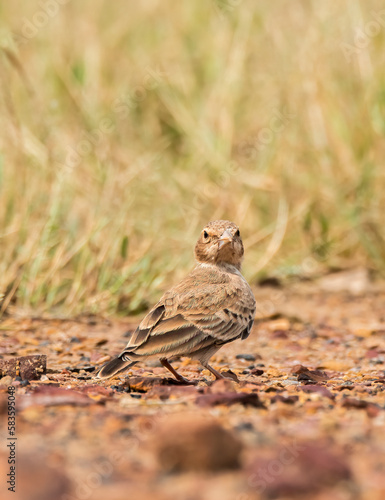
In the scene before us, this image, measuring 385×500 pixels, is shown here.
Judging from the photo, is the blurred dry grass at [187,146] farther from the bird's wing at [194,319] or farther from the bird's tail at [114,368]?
the bird's tail at [114,368]

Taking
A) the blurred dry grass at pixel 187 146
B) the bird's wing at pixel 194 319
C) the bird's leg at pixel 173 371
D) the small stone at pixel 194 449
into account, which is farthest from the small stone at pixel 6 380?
the blurred dry grass at pixel 187 146

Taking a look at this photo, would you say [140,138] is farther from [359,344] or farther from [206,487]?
[206,487]

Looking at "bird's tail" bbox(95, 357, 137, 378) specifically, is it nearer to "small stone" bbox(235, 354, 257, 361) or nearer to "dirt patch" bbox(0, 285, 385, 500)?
"dirt patch" bbox(0, 285, 385, 500)

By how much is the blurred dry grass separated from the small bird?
1.51 meters

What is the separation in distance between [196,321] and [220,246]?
594 millimetres

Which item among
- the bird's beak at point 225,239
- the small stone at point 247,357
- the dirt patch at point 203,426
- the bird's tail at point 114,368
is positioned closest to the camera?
the dirt patch at point 203,426

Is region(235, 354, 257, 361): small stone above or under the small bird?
under

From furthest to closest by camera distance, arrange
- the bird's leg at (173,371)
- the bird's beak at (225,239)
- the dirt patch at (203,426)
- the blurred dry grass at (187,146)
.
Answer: the blurred dry grass at (187,146)
the bird's beak at (225,239)
the bird's leg at (173,371)
the dirt patch at (203,426)

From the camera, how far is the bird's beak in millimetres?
3756

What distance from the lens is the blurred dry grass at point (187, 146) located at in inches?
205

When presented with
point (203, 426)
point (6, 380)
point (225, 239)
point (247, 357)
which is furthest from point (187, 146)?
point (203, 426)

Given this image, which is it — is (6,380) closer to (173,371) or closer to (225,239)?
(173,371)

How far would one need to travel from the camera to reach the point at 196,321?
3256mm

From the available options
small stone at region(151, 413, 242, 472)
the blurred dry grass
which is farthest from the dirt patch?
the blurred dry grass
